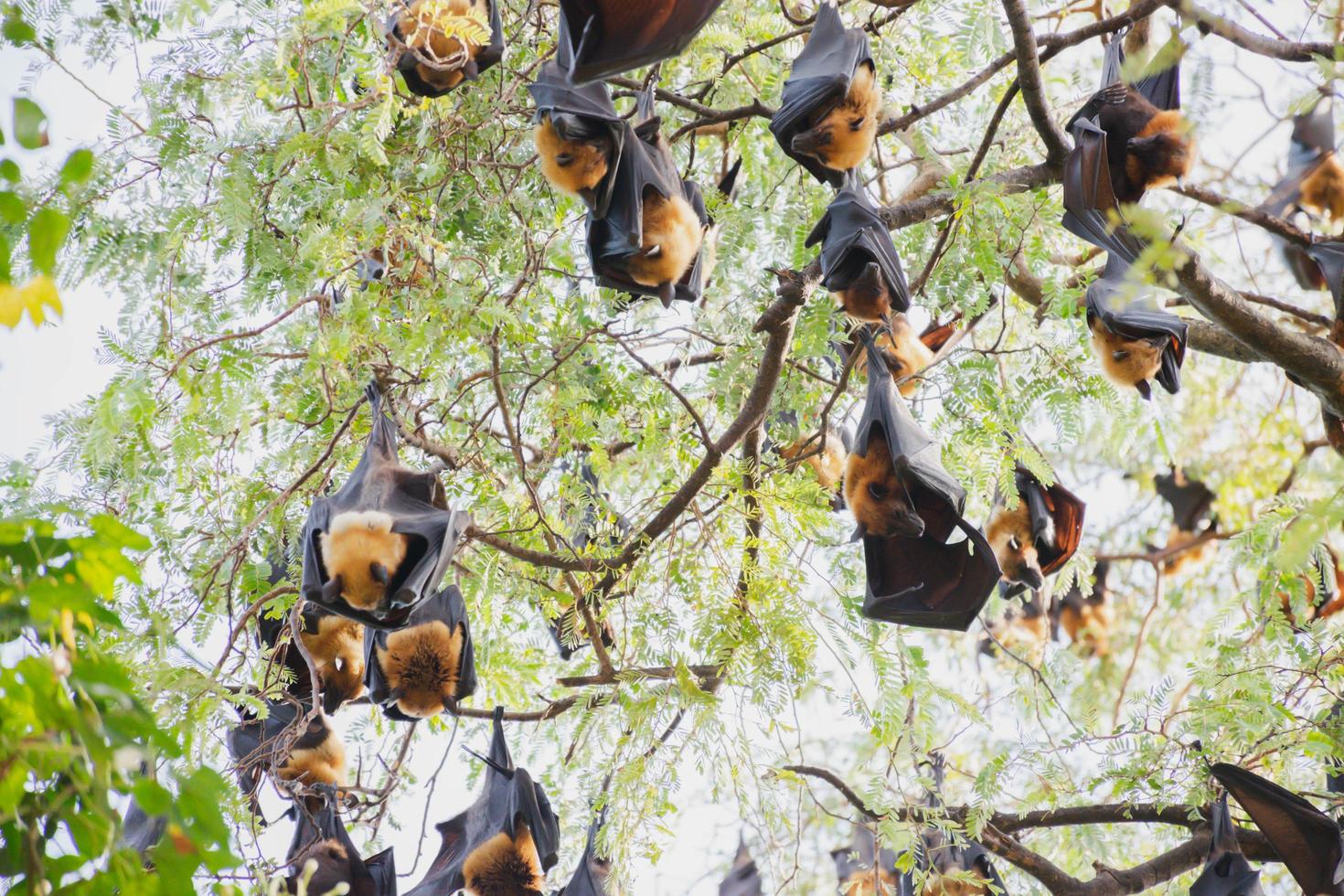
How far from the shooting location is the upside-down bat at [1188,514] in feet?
20.5

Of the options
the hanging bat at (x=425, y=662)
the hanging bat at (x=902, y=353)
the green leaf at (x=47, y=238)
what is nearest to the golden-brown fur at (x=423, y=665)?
the hanging bat at (x=425, y=662)

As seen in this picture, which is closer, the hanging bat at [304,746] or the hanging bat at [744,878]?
the hanging bat at [304,746]

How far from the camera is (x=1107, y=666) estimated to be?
6453 mm

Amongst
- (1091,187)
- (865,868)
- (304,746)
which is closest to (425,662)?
(304,746)

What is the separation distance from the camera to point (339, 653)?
4.52 metres

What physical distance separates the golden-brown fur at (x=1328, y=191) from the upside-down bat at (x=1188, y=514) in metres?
1.61

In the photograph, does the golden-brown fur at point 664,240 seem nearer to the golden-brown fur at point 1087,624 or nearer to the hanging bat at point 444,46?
the hanging bat at point 444,46

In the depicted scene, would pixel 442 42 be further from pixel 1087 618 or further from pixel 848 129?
pixel 1087 618

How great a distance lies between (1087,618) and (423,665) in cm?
359

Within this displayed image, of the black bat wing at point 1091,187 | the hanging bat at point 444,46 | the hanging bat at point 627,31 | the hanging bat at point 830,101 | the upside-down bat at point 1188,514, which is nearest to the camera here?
the hanging bat at point 627,31

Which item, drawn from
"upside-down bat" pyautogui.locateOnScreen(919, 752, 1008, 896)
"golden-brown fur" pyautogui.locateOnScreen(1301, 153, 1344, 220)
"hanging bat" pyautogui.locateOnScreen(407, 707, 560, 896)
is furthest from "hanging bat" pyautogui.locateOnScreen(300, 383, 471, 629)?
"golden-brown fur" pyautogui.locateOnScreen(1301, 153, 1344, 220)

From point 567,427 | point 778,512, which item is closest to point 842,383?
point 778,512

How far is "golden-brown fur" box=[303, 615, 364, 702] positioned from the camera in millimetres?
4449

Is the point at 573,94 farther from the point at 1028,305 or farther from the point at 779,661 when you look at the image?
the point at 1028,305
